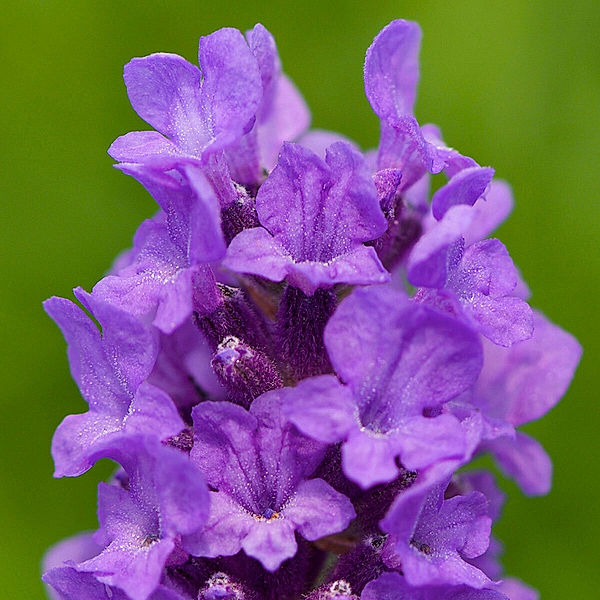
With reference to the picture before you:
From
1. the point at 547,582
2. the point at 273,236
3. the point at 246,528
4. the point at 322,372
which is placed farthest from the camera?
the point at 547,582

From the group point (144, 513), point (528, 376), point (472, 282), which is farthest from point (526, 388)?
point (144, 513)

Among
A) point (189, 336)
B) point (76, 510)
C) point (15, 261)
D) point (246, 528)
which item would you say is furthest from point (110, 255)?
point (246, 528)

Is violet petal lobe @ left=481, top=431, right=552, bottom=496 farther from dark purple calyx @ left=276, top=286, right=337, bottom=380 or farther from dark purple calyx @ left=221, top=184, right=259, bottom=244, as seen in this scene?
dark purple calyx @ left=221, top=184, right=259, bottom=244

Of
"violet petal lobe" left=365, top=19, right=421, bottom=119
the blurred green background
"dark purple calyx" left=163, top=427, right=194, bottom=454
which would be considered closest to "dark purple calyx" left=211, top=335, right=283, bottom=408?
"dark purple calyx" left=163, top=427, right=194, bottom=454

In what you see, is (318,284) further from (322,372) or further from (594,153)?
(594,153)

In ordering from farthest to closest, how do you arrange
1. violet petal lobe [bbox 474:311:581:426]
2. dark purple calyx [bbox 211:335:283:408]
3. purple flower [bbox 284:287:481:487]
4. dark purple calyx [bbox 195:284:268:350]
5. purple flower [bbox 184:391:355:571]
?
1. violet petal lobe [bbox 474:311:581:426]
2. dark purple calyx [bbox 195:284:268:350]
3. dark purple calyx [bbox 211:335:283:408]
4. purple flower [bbox 184:391:355:571]
5. purple flower [bbox 284:287:481:487]

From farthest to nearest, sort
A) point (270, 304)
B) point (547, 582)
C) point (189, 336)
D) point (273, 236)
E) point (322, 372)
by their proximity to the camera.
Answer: point (547, 582) → point (189, 336) → point (270, 304) → point (322, 372) → point (273, 236)
